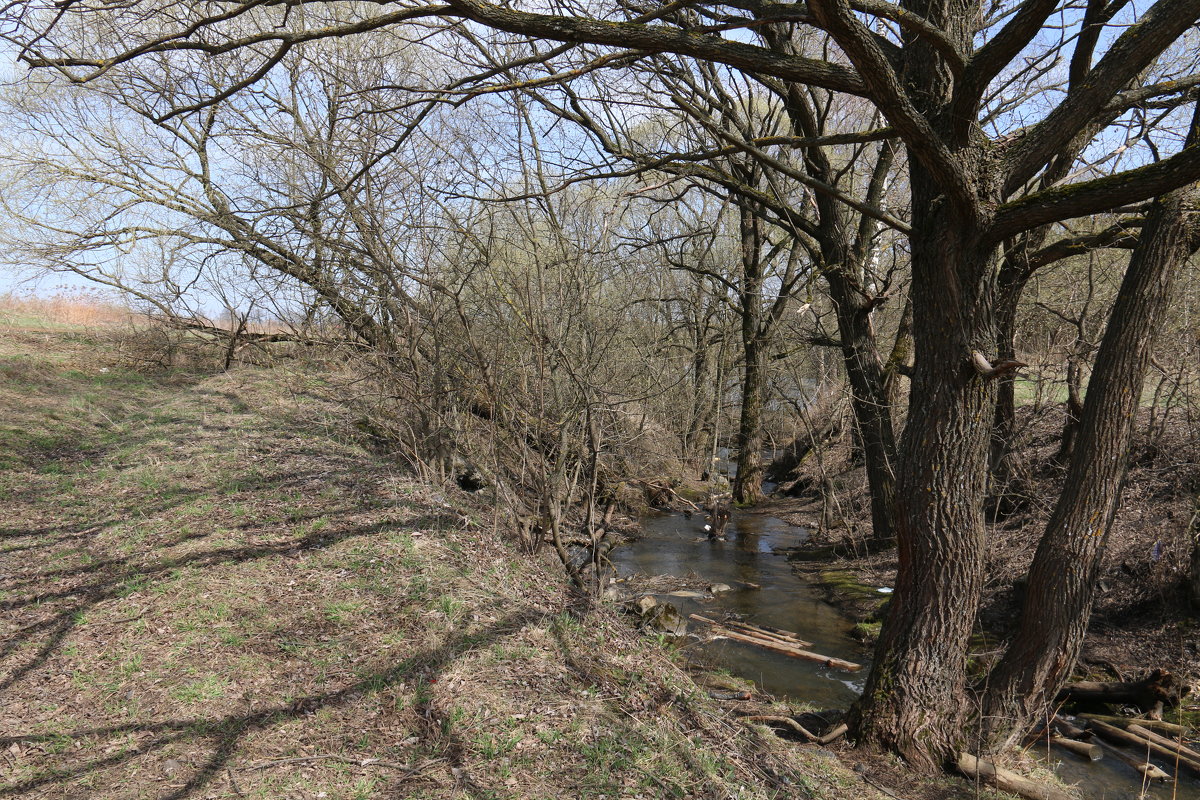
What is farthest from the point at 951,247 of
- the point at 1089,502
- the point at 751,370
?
the point at 751,370

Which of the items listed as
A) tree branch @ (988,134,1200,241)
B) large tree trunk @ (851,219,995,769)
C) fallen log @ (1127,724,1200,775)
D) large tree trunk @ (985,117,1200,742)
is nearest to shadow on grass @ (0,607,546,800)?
large tree trunk @ (851,219,995,769)

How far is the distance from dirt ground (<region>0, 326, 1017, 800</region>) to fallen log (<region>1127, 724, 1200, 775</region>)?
2.45 metres

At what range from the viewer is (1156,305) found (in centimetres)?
580

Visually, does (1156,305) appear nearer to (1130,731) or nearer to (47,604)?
(1130,731)

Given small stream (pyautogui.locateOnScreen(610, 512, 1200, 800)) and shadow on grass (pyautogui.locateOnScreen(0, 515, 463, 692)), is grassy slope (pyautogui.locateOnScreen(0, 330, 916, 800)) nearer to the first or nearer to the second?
shadow on grass (pyautogui.locateOnScreen(0, 515, 463, 692))

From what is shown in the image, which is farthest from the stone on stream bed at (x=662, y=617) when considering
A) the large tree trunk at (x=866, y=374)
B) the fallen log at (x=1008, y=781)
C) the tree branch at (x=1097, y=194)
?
the tree branch at (x=1097, y=194)

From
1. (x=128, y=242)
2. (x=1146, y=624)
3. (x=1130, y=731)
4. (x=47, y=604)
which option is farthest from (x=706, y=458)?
(x=47, y=604)

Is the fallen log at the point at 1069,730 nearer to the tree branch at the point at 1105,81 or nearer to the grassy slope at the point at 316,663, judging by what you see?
the grassy slope at the point at 316,663

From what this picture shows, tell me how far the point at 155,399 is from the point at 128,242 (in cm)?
382

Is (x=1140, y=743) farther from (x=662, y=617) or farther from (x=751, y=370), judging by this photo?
(x=751, y=370)

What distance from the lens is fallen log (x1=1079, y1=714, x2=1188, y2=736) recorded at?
6.57 metres

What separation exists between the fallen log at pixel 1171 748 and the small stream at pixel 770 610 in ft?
0.39

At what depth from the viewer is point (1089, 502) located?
19.5ft

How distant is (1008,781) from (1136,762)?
180 cm
